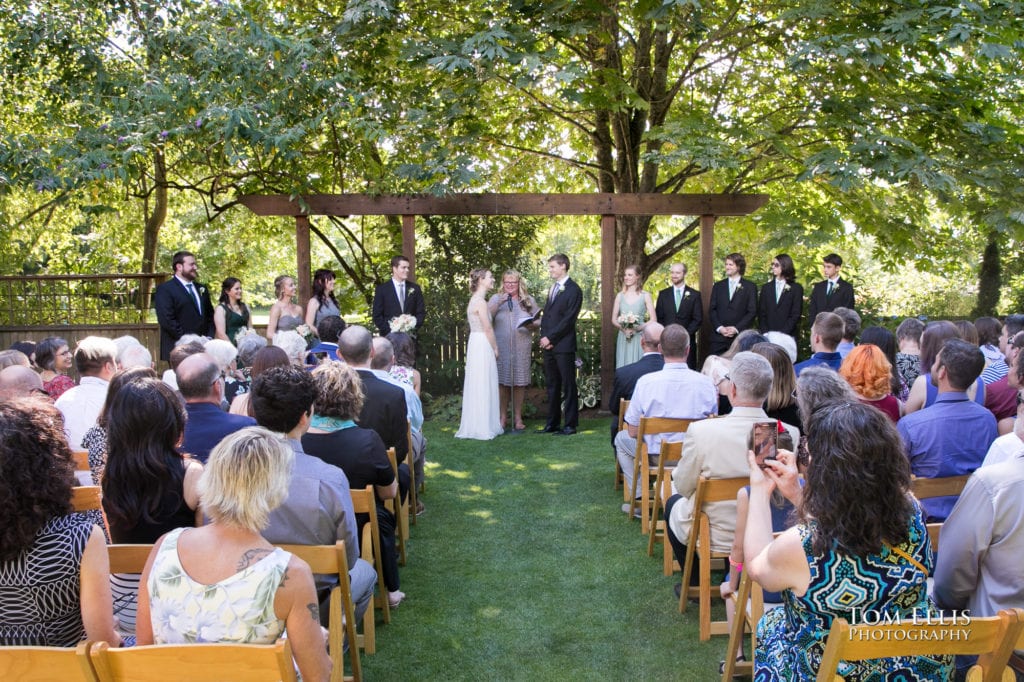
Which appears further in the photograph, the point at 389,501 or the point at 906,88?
the point at 906,88

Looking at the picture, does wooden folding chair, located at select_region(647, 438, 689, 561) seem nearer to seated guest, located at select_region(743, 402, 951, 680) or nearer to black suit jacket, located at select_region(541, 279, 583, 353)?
seated guest, located at select_region(743, 402, 951, 680)

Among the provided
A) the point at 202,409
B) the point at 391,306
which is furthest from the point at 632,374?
the point at 391,306

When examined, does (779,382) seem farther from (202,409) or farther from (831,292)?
(831,292)

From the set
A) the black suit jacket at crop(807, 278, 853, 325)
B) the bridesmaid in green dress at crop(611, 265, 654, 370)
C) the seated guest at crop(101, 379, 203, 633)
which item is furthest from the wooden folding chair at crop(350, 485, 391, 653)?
the black suit jacket at crop(807, 278, 853, 325)

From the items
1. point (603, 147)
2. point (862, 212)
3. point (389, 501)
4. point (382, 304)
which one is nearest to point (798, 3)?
point (862, 212)

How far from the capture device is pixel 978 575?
3.10 metres

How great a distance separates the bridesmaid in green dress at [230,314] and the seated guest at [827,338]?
6119 mm

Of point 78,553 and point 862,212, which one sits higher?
point 862,212

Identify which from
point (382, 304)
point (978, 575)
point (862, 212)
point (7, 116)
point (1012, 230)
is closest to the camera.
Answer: point (978, 575)

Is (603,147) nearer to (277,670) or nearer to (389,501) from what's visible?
(389,501)

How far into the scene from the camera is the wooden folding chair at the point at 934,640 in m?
2.29

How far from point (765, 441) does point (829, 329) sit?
355cm

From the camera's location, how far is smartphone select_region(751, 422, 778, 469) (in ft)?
9.53

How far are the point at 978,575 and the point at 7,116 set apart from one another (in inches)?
562
